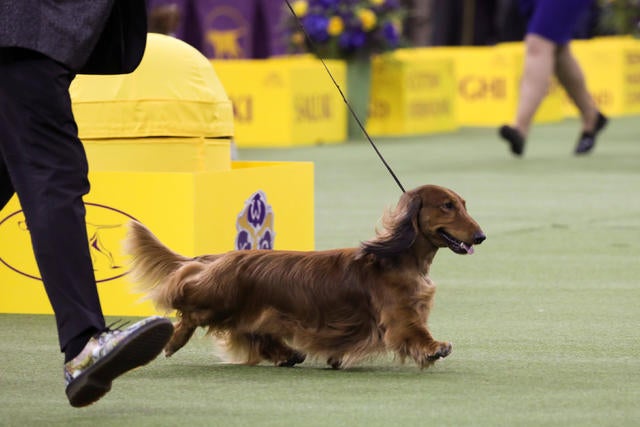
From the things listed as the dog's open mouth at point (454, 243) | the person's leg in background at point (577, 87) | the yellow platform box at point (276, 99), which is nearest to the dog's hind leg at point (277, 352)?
the dog's open mouth at point (454, 243)

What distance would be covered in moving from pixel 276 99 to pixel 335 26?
1036 mm

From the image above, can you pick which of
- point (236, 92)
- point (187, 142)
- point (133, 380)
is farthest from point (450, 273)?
point (236, 92)

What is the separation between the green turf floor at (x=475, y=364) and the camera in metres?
3.38

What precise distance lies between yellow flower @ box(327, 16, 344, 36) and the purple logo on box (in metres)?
Result: 7.95

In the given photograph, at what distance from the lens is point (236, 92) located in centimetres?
1259

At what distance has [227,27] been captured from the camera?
16672mm

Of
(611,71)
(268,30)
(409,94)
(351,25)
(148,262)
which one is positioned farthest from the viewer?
(268,30)

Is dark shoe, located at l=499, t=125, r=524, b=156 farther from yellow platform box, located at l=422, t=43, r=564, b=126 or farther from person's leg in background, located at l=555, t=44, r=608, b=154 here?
yellow platform box, located at l=422, t=43, r=564, b=126

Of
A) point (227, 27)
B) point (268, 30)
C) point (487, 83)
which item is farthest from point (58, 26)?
point (268, 30)

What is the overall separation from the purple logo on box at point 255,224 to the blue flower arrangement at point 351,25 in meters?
7.86

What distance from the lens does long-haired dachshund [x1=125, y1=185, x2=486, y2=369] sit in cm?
A: 396

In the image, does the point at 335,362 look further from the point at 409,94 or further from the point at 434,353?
the point at 409,94

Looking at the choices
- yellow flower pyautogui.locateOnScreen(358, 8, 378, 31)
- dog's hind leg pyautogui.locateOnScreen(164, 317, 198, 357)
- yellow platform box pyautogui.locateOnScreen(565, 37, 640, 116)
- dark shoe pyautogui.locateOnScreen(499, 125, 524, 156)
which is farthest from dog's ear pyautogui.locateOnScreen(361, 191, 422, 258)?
yellow platform box pyautogui.locateOnScreen(565, 37, 640, 116)

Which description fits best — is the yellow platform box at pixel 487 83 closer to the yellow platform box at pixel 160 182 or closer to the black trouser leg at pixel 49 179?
the yellow platform box at pixel 160 182
